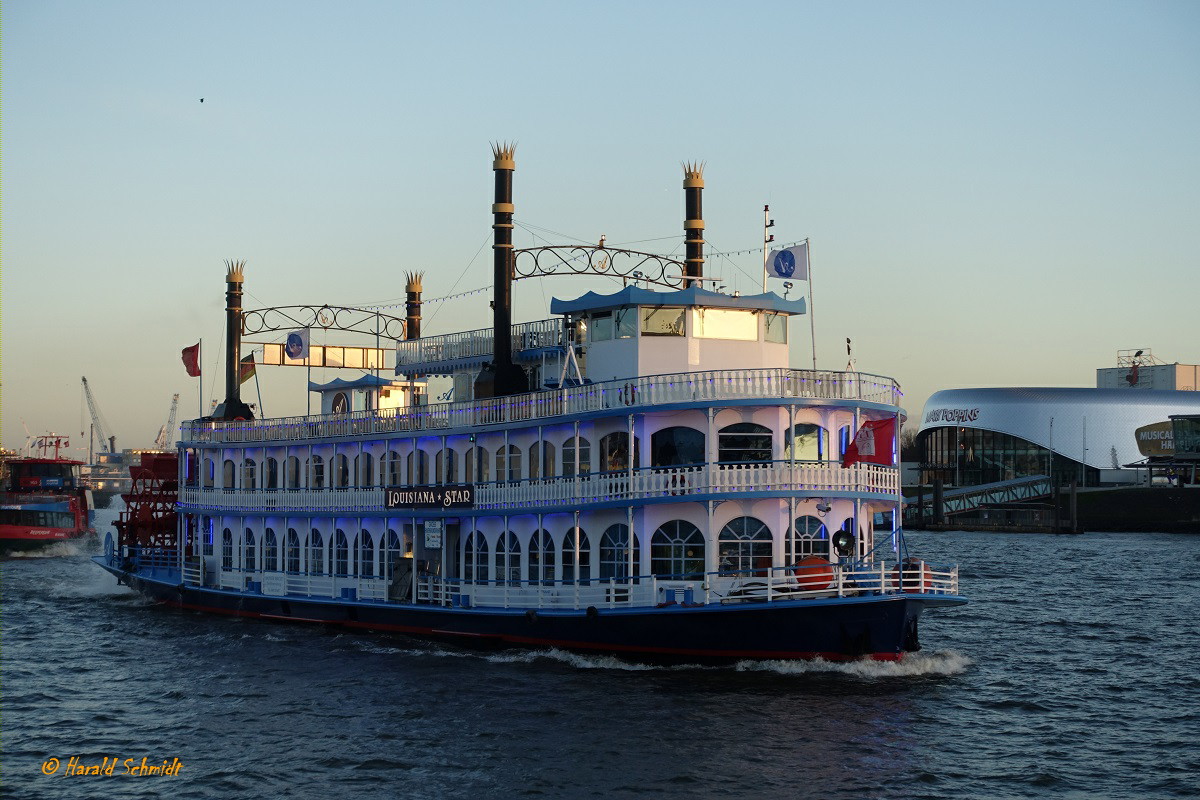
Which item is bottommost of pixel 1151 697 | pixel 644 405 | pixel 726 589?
pixel 1151 697

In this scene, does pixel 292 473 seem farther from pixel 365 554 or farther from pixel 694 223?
pixel 694 223

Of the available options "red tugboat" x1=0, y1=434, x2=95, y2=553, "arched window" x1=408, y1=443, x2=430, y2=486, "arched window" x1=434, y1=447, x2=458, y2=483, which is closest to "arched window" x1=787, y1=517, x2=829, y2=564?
"arched window" x1=434, y1=447, x2=458, y2=483

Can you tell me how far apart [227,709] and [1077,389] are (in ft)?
423

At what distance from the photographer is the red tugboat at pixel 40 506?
88500mm

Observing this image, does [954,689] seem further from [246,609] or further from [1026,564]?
[1026,564]

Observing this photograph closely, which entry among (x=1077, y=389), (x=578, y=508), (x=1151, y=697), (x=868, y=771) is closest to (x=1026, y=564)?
(x=1151, y=697)

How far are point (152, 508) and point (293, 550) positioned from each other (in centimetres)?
1482

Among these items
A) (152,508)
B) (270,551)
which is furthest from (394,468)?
(152,508)

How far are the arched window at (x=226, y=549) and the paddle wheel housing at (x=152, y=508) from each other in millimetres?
8528

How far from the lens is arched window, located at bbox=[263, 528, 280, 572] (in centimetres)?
4310

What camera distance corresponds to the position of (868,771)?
23.0 metres

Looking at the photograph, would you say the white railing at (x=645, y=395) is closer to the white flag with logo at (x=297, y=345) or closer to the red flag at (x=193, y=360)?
the white flag with logo at (x=297, y=345)

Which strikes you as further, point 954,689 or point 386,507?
point 386,507

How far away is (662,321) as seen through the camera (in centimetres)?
3419
